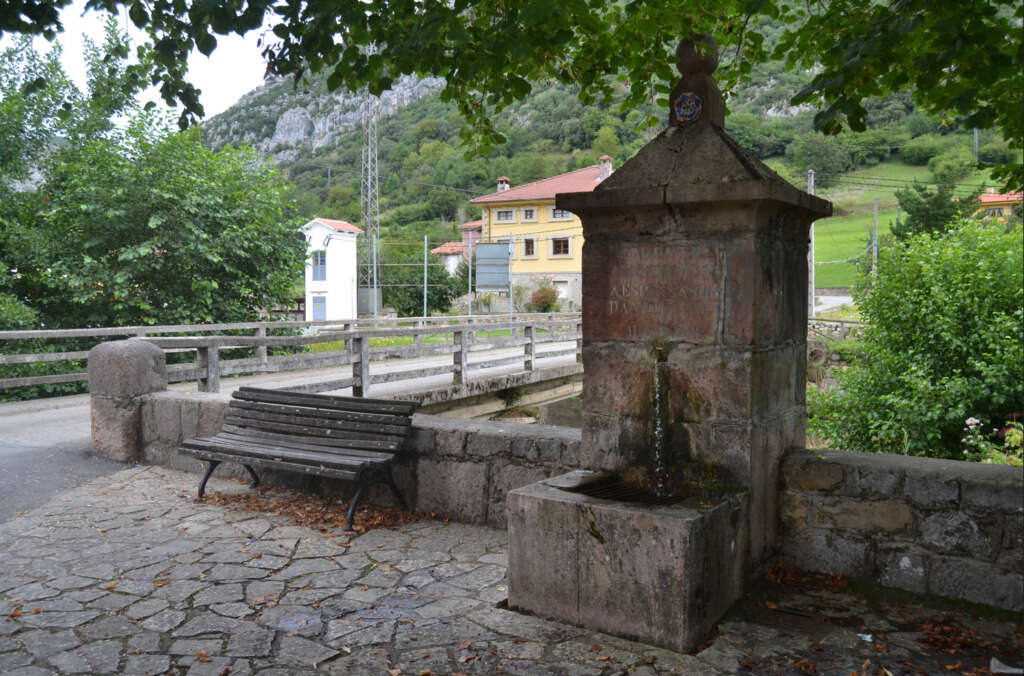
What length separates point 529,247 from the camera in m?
46.4

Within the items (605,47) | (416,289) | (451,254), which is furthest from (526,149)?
(605,47)

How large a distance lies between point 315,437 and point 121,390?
2.38 meters

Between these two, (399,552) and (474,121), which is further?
(474,121)

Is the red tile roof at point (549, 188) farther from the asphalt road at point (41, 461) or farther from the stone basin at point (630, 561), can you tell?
the stone basin at point (630, 561)

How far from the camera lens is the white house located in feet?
131

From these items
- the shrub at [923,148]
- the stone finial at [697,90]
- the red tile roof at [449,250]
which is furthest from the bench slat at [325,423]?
the shrub at [923,148]

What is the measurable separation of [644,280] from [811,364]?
22125 mm

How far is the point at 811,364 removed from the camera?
939 inches

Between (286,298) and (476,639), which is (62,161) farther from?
(476,639)

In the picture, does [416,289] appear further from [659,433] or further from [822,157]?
[659,433]

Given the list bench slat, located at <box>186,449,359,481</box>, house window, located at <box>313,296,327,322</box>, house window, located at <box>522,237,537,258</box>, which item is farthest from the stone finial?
house window, located at <box>522,237,537,258</box>

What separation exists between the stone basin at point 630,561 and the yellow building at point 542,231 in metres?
39.0

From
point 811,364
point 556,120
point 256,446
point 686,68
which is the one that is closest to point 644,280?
point 686,68

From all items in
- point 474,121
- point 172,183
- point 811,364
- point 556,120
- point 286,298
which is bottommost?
point 811,364
